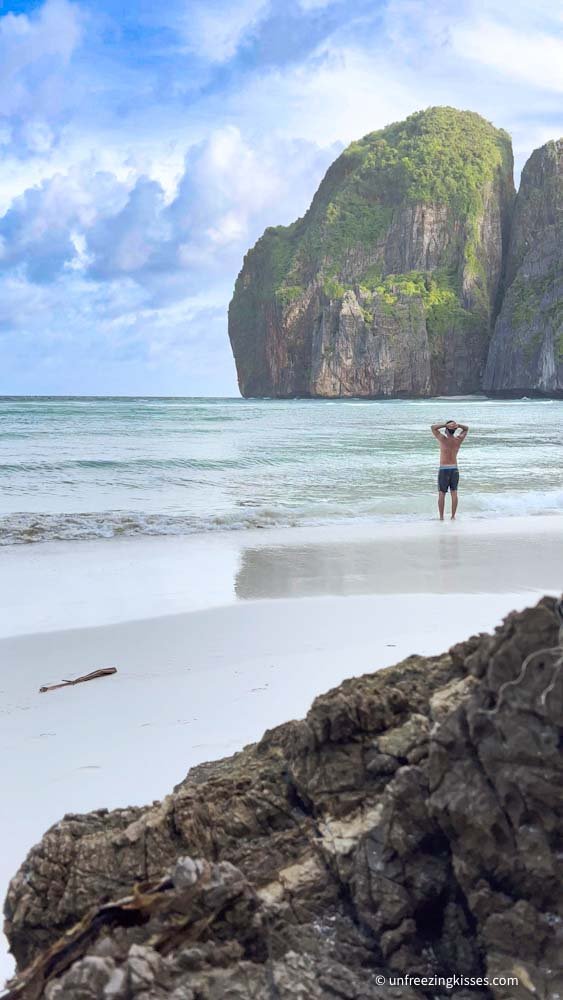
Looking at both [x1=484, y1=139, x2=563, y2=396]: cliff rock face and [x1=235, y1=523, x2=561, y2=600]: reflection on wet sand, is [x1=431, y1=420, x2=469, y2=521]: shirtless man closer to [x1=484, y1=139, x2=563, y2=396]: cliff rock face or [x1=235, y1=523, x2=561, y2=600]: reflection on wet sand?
[x1=235, y1=523, x2=561, y2=600]: reflection on wet sand

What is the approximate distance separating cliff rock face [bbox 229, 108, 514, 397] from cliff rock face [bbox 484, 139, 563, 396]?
503cm

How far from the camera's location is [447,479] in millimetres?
11383

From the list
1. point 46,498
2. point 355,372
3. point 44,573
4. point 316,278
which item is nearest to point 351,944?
point 44,573

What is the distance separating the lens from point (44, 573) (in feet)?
25.5

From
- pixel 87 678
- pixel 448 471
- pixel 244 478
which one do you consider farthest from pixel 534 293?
pixel 87 678

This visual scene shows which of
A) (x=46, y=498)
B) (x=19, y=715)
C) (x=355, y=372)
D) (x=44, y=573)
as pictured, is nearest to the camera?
(x=19, y=715)

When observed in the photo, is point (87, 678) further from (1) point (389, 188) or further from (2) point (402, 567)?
(1) point (389, 188)

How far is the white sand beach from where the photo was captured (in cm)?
307

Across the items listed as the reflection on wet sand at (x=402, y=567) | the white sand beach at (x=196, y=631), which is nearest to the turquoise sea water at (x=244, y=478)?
the white sand beach at (x=196, y=631)

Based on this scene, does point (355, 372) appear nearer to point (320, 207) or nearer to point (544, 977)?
point (320, 207)

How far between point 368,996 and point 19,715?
109 inches

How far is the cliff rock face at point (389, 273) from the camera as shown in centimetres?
9819

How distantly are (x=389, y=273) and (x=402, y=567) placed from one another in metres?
107

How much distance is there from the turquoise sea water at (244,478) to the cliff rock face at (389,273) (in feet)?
223
